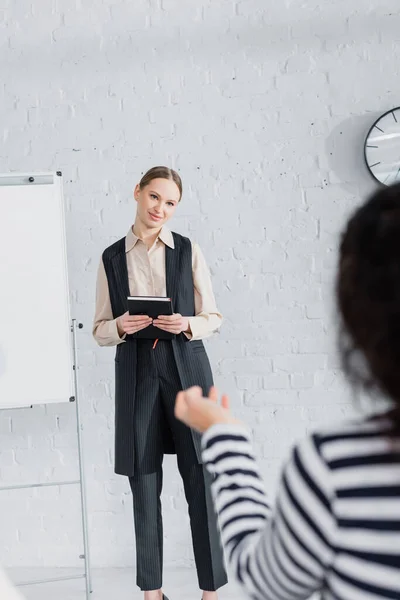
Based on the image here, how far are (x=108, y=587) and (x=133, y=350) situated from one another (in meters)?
1.06

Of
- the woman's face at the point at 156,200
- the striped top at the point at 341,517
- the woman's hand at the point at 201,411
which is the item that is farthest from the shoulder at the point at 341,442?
the woman's face at the point at 156,200

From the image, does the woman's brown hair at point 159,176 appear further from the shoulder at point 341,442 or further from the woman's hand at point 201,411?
the shoulder at point 341,442

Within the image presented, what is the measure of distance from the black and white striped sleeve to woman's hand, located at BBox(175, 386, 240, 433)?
0.02m

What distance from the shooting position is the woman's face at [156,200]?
8.25ft

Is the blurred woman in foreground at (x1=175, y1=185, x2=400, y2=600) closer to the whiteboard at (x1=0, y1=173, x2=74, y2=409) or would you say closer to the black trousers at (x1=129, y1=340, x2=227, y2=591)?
the black trousers at (x1=129, y1=340, x2=227, y2=591)

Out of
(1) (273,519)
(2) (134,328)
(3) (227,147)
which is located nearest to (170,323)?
(2) (134,328)

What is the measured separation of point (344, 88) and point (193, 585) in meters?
2.09

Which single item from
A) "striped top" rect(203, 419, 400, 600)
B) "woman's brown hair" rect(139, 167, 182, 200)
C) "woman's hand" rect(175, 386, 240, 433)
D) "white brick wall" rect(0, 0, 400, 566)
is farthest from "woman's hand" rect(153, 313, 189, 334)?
"striped top" rect(203, 419, 400, 600)

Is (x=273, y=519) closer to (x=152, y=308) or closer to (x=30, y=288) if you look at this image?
(x=152, y=308)


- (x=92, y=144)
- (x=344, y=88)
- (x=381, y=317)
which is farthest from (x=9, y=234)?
(x=381, y=317)

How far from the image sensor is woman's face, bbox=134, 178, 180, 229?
2.52 meters

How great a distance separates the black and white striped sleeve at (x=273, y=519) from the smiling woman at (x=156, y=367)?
1542 mm

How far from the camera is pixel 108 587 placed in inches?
113

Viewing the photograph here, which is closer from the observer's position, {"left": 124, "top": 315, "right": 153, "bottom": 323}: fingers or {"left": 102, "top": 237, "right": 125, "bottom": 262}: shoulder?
{"left": 124, "top": 315, "right": 153, "bottom": 323}: fingers
